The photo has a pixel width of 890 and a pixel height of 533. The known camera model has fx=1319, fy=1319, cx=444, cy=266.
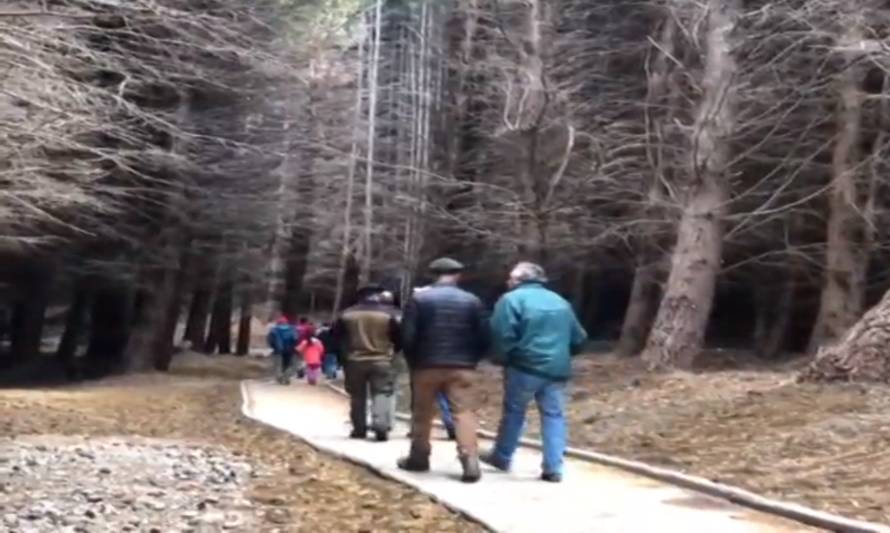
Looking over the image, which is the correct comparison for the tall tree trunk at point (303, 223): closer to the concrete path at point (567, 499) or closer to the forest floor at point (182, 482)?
the forest floor at point (182, 482)

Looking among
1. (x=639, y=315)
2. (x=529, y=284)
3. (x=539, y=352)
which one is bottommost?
(x=539, y=352)

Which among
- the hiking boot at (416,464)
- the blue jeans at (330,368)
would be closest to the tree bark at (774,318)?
the blue jeans at (330,368)

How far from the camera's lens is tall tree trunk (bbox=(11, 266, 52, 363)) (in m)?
36.3

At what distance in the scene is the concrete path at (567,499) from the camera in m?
8.08

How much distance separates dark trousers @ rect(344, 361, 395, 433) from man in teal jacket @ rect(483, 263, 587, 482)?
11.8 feet

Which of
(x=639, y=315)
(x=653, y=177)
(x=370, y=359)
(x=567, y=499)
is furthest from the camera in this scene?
(x=639, y=315)

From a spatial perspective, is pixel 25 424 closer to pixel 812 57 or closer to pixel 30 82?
pixel 30 82

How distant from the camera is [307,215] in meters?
42.4

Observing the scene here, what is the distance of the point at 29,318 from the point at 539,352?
31122 millimetres

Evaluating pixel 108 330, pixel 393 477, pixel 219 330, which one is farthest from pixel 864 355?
pixel 219 330

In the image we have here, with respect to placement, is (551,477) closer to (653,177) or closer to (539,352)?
(539,352)

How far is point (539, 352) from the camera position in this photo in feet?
32.9

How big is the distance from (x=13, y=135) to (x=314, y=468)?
5.90 metres

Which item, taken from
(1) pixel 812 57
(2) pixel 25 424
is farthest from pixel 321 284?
(2) pixel 25 424
